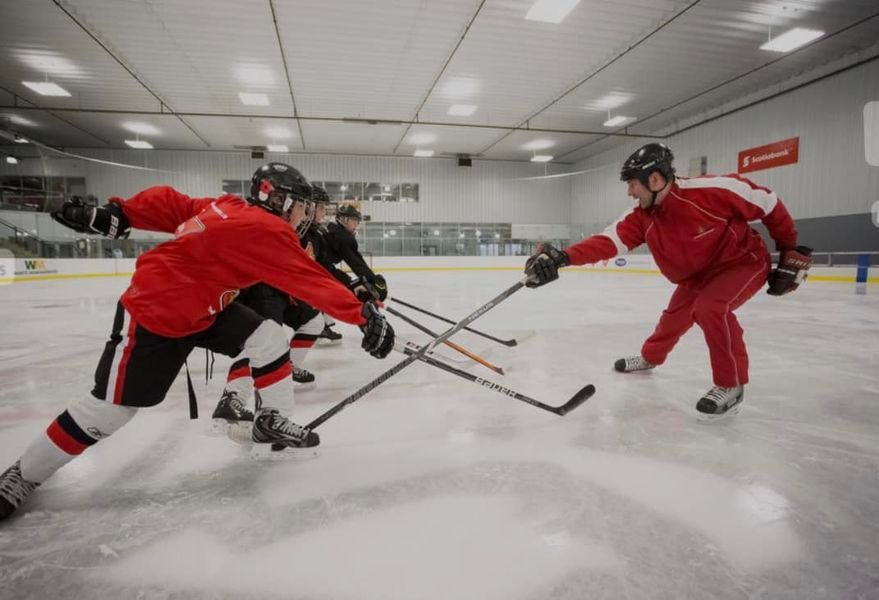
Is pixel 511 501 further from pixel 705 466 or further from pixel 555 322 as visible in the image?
pixel 555 322

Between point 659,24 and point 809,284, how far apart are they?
576cm

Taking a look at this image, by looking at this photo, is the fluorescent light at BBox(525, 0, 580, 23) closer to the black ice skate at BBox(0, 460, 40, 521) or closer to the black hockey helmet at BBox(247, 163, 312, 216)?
the black hockey helmet at BBox(247, 163, 312, 216)

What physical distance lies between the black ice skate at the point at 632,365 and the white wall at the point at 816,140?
1039cm

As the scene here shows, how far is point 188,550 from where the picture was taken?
110 cm

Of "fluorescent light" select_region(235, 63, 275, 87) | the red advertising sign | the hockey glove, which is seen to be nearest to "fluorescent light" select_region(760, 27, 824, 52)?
the red advertising sign

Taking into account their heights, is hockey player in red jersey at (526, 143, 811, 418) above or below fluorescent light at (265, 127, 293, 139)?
below

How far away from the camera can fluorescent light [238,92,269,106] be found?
11.3 m

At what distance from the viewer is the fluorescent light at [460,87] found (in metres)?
10.8

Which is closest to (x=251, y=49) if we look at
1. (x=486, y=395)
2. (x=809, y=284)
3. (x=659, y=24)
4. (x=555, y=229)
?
(x=659, y=24)

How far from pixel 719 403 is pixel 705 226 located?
80cm

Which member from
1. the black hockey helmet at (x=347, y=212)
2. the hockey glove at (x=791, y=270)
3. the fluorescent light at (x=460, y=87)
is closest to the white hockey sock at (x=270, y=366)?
the black hockey helmet at (x=347, y=212)

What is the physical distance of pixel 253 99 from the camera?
1166 centimetres

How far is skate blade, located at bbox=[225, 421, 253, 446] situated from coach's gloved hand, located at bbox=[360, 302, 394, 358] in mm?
698

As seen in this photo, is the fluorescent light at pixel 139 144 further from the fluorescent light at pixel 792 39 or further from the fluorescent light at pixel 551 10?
the fluorescent light at pixel 792 39
